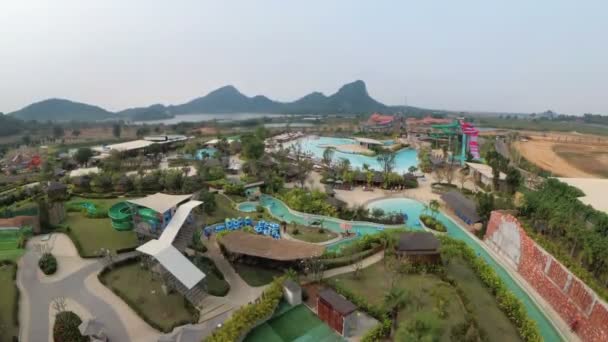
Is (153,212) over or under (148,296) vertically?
over

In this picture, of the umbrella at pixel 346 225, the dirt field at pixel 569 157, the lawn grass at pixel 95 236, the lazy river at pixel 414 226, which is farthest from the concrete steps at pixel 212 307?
the dirt field at pixel 569 157

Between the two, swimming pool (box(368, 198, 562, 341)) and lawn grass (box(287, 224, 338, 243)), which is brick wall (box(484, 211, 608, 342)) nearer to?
swimming pool (box(368, 198, 562, 341))

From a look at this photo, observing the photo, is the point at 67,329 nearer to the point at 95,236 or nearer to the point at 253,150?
the point at 95,236

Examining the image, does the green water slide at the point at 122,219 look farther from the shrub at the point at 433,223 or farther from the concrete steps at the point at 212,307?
the shrub at the point at 433,223

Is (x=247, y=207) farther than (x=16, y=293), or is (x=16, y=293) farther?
(x=247, y=207)

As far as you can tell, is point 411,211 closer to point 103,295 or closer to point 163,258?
point 163,258

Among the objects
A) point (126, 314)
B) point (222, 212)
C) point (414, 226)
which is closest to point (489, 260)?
point (414, 226)

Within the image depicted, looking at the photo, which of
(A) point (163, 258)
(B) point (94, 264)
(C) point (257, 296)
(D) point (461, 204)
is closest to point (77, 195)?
(B) point (94, 264)

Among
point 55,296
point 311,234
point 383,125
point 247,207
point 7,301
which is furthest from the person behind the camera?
point 383,125
